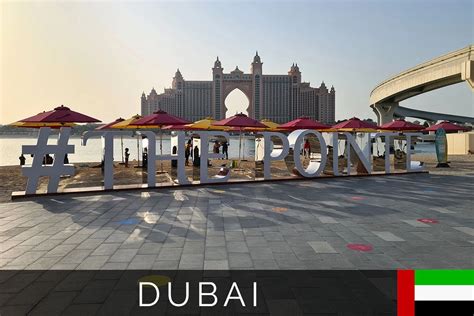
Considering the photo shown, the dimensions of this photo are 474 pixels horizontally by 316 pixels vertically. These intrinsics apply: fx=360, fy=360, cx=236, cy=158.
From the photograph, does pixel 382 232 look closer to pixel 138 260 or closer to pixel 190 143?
pixel 138 260

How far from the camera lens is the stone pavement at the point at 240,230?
4.80 metres

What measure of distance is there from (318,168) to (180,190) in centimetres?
559

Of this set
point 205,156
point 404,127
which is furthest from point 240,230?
point 404,127

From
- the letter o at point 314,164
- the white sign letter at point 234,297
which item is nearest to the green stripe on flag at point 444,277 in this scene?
the white sign letter at point 234,297

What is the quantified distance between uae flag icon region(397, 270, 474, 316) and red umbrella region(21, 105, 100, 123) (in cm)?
1127

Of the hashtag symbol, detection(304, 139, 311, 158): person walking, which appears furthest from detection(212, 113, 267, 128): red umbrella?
detection(304, 139, 311, 158): person walking

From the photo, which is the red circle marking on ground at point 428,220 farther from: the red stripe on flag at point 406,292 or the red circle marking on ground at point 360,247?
the red stripe on flag at point 406,292

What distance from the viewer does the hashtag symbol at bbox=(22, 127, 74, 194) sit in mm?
9625

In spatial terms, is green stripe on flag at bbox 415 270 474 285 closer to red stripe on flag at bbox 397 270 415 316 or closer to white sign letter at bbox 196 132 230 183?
red stripe on flag at bbox 397 270 415 316

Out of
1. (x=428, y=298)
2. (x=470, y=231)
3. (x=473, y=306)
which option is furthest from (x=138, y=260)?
(x=470, y=231)

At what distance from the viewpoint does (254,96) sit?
483 feet

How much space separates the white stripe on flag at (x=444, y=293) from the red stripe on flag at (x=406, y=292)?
8 centimetres

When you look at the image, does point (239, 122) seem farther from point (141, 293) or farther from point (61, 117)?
point (141, 293)

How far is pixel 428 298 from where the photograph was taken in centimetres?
335
